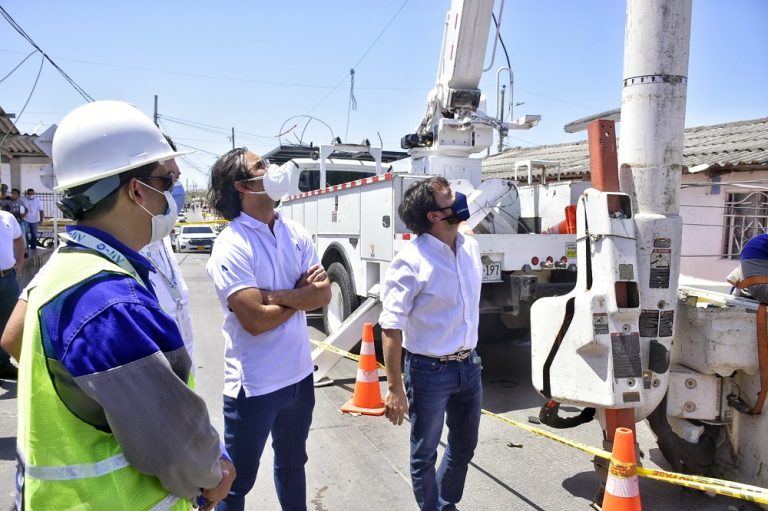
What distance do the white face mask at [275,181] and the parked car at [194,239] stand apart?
72.1 feet

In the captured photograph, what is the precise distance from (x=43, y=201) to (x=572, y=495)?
78.3 feet

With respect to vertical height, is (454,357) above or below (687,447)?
above

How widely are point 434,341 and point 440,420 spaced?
387 mm

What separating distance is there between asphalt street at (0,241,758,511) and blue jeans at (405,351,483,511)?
602 millimetres

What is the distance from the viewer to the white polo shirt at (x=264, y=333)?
2447 mm

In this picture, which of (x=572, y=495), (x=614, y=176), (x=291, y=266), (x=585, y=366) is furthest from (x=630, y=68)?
(x=572, y=495)

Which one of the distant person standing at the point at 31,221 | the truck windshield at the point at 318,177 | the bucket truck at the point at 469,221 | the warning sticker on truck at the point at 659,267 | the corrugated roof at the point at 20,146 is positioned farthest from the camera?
the corrugated roof at the point at 20,146

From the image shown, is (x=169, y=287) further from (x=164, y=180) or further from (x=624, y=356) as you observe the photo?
(x=624, y=356)

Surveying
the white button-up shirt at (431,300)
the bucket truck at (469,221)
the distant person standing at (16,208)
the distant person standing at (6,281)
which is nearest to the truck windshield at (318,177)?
the bucket truck at (469,221)

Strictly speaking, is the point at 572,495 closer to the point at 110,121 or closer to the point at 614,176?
the point at 614,176

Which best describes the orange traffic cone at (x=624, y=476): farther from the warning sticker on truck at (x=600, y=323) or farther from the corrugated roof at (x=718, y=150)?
the corrugated roof at (x=718, y=150)

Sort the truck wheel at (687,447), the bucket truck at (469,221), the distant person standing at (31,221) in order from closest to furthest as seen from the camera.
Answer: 1. the truck wheel at (687,447)
2. the bucket truck at (469,221)
3. the distant person standing at (31,221)

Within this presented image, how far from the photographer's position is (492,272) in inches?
207

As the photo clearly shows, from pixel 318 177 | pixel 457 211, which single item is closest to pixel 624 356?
pixel 457 211
